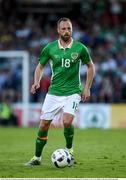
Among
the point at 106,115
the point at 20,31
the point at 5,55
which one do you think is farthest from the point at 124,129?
the point at 20,31

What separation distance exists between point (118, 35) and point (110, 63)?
8.64ft

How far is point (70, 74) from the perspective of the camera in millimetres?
12828

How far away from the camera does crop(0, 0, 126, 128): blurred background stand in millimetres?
27156

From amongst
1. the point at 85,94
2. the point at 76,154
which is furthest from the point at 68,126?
the point at 76,154

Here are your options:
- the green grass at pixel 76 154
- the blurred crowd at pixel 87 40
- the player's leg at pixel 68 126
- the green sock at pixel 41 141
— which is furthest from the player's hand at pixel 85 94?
the blurred crowd at pixel 87 40

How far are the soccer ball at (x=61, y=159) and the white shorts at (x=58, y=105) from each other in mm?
719

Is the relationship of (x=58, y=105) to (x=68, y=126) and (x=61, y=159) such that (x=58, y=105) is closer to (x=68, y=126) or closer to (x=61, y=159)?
(x=68, y=126)

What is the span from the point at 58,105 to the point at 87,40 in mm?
18221

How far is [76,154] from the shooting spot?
15.5 metres

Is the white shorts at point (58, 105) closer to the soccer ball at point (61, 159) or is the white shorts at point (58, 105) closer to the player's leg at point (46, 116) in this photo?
the player's leg at point (46, 116)

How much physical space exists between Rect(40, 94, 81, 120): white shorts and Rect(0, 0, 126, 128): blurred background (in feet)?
46.4

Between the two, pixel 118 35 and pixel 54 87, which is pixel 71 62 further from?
pixel 118 35

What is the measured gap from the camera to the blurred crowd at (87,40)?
91.2 feet

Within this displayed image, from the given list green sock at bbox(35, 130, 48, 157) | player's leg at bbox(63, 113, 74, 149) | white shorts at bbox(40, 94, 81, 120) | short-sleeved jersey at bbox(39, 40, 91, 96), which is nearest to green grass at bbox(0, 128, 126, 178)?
green sock at bbox(35, 130, 48, 157)
